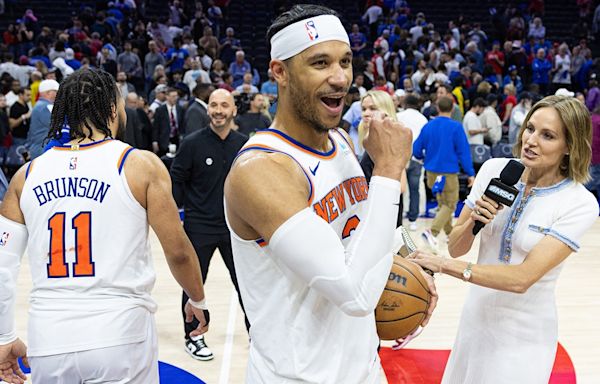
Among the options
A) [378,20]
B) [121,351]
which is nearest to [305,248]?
[121,351]

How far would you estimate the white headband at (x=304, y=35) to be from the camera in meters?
2.16

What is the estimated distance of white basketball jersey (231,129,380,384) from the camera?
2176 mm

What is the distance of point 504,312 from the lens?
10.4 feet

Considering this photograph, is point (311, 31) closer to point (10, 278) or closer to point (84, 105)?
point (84, 105)

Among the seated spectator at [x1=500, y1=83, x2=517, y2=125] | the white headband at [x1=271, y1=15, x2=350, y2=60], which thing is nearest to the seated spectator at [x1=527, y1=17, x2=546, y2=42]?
the seated spectator at [x1=500, y1=83, x2=517, y2=125]

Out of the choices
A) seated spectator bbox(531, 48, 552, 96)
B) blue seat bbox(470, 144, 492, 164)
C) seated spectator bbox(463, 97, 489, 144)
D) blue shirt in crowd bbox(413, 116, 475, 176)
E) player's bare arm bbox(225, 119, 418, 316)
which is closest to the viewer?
player's bare arm bbox(225, 119, 418, 316)

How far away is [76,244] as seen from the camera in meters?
2.76

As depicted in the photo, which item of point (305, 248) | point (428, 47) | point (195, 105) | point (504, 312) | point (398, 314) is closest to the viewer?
point (305, 248)

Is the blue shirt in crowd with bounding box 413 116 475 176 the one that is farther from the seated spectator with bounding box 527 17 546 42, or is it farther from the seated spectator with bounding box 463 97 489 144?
the seated spectator with bounding box 527 17 546 42

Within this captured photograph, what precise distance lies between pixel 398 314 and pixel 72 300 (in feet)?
3.96

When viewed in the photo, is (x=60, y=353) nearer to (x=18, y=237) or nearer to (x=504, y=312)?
(x=18, y=237)

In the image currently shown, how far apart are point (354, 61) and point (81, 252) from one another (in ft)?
43.5

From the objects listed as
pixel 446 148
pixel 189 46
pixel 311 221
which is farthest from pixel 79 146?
pixel 189 46

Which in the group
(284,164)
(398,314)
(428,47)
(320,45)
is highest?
(320,45)
